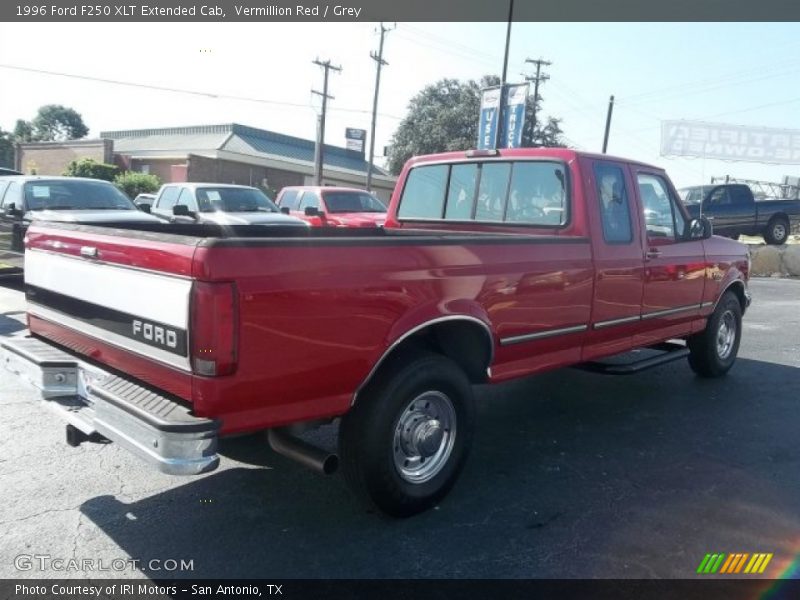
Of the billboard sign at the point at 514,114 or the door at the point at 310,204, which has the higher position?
the billboard sign at the point at 514,114

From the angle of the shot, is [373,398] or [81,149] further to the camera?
[81,149]

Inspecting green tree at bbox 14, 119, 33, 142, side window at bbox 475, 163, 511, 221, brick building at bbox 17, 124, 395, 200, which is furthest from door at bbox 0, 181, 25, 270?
green tree at bbox 14, 119, 33, 142

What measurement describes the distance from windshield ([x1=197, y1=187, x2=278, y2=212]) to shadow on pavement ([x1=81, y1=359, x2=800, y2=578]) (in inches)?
333

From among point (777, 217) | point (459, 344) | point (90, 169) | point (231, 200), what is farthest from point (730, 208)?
point (90, 169)

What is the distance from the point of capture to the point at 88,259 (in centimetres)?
322

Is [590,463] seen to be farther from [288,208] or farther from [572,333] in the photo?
[288,208]

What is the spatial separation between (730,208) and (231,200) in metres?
12.7

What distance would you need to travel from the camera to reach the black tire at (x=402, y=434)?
3.13m

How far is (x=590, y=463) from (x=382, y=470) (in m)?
1.75

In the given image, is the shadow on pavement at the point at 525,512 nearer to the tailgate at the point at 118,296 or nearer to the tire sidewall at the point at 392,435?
the tire sidewall at the point at 392,435

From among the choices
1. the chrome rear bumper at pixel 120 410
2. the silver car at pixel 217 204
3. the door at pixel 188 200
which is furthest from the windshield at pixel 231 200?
the chrome rear bumper at pixel 120 410

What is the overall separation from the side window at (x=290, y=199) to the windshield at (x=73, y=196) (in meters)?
4.42

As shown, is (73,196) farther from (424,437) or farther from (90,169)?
(90,169)

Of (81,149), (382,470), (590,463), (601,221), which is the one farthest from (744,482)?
(81,149)
